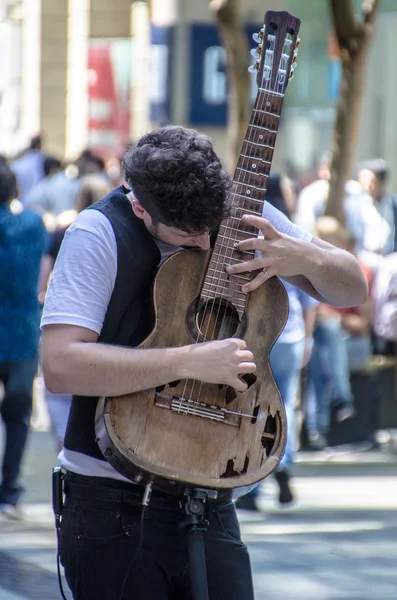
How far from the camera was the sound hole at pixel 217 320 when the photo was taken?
303 cm

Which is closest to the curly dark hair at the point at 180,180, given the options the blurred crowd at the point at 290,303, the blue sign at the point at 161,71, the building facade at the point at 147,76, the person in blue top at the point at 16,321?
the blurred crowd at the point at 290,303

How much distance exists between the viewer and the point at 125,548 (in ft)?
9.83

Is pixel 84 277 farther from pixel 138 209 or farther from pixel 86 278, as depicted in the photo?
pixel 138 209

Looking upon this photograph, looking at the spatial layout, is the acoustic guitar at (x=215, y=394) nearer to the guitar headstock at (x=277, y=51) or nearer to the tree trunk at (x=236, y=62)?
the guitar headstock at (x=277, y=51)

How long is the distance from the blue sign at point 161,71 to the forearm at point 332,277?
1734cm

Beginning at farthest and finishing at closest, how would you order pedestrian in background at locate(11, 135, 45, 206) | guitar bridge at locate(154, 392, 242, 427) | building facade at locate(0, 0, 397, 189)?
building facade at locate(0, 0, 397, 189)
pedestrian in background at locate(11, 135, 45, 206)
guitar bridge at locate(154, 392, 242, 427)

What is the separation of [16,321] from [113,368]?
4.24 meters

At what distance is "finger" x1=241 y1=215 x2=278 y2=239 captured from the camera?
9.86 feet

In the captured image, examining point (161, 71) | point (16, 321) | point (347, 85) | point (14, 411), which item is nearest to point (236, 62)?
point (347, 85)

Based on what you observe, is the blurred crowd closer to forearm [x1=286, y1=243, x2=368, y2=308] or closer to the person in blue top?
the person in blue top

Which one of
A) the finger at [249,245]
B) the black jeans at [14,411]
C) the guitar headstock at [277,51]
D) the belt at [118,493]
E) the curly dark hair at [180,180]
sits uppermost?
the guitar headstock at [277,51]

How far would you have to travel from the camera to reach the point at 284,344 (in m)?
7.44

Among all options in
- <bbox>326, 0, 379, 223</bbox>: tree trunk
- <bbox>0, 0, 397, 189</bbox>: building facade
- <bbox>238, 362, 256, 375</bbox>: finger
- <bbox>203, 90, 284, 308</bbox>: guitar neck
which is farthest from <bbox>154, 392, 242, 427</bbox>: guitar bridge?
<bbox>0, 0, 397, 189</bbox>: building facade

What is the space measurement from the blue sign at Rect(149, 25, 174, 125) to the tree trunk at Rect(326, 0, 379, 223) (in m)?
9.23
